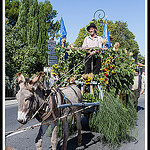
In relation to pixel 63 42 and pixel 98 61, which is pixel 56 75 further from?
pixel 98 61

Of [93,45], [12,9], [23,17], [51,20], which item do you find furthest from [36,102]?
[51,20]

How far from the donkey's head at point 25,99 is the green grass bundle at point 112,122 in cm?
226

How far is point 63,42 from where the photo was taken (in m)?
5.81

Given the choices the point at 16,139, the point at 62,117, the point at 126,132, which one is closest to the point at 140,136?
the point at 126,132

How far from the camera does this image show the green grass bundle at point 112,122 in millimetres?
4849

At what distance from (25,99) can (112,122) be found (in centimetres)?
259

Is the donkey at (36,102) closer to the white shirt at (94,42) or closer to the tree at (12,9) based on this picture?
the white shirt at (94,42)

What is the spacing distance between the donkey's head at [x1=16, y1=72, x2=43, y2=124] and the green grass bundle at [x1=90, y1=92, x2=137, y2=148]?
2263 mm

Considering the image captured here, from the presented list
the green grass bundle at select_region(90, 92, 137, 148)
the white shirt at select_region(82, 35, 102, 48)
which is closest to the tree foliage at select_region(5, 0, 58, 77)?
the white shirt at select_region(82, 35, 102, 48)

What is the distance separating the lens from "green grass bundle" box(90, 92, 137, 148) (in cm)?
485

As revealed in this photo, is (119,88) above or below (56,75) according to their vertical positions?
below

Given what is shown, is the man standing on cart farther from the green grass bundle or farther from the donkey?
the donkey

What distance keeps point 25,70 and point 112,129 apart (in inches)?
539

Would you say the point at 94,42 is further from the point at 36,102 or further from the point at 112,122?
the point at 36,102
